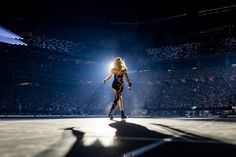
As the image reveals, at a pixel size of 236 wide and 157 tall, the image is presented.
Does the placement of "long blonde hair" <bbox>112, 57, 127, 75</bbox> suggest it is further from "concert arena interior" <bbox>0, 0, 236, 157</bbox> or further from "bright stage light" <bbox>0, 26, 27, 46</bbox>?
"bright stage light" <bbox>0, 26, 27, 46</bbox>

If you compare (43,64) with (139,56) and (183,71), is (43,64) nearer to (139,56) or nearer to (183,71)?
(139,56)

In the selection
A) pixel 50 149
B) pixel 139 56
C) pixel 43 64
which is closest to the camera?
pixel 50 149

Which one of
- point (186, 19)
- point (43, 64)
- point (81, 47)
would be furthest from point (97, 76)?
point (186, 19)

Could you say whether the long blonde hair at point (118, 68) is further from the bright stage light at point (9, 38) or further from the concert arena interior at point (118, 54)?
the bright stage light at point (9, 38)

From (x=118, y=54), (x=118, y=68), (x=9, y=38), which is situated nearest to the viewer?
(x=118, y=68)

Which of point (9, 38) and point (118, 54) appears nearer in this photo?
point (9, 38)

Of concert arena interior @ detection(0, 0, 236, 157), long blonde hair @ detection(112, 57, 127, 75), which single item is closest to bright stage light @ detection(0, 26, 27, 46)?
concert arena interior @ detection(0, 0, 236, 157)

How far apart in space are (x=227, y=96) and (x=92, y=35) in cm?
945

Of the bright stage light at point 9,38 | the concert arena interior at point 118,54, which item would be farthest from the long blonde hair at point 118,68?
the bright stage light at point 9,38

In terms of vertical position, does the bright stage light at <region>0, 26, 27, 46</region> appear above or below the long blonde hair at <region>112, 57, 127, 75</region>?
above

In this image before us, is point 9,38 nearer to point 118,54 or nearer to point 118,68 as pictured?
point 118,54

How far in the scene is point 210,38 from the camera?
16.7m

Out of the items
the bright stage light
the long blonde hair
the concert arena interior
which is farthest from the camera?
the bright stage light

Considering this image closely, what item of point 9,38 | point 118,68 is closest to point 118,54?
point 9,38
